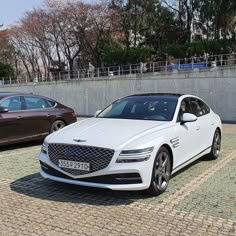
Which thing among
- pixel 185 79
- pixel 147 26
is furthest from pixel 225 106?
pixel 147 26

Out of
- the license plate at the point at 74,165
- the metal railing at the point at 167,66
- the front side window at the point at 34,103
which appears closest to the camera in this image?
the license plate at the point at 74,165

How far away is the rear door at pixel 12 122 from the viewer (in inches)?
356

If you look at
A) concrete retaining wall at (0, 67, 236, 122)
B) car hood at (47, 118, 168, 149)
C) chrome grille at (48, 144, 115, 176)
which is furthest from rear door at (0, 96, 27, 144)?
concrete retaining wall at (0, 67, 236, 122)

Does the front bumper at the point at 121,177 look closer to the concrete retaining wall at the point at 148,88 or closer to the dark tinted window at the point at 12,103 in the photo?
the dark tinted window at the point at 12,103

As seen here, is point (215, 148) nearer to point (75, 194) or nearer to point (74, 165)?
point (75, 194)

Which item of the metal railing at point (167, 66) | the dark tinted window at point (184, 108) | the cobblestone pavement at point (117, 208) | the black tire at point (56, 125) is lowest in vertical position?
the cobblestone pavement at point (117, 208)

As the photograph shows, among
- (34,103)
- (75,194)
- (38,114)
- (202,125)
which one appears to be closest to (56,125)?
(38,114)

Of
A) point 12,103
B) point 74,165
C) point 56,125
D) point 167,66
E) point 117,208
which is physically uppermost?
point 167,66

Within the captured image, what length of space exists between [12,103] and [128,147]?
18.1 feet

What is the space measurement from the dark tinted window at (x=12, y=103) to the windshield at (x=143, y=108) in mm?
3579

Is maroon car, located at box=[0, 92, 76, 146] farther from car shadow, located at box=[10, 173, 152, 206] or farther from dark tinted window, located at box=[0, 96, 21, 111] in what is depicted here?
car shadow, located at box=[10, 173, 152, 206]

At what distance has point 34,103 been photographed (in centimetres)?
1011

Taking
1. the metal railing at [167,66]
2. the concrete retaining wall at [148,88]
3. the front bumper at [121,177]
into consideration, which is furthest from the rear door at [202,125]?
the metal railing at [167,66]

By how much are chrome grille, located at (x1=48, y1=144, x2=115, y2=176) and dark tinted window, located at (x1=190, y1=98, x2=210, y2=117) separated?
264cm
